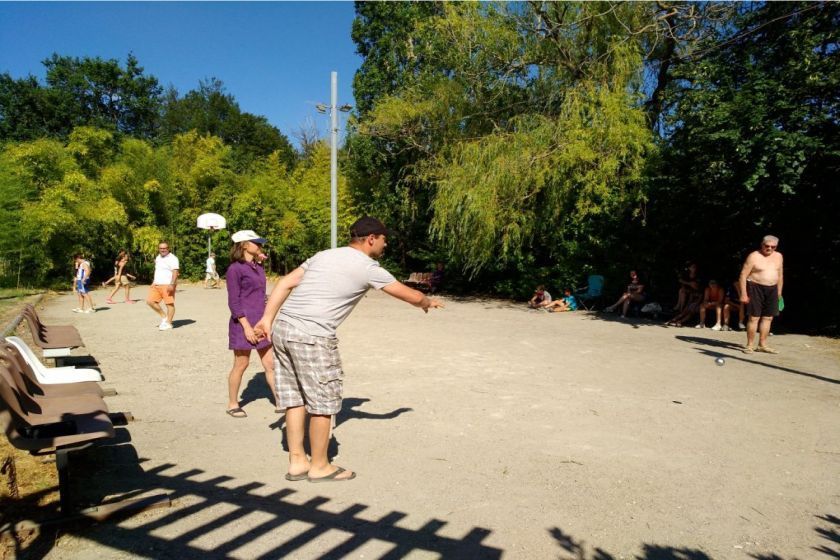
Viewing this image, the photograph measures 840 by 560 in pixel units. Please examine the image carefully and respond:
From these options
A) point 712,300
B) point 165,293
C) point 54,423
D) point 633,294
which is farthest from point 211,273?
point 54,423

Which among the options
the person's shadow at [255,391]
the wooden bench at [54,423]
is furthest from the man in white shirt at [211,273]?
the wooden bench at [54,423]

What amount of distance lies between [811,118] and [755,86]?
1.14m

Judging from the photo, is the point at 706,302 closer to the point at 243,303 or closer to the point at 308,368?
the point at 243,303

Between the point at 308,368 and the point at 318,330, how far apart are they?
0.87ft

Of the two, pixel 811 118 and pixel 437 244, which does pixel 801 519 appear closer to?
pixel 811 118

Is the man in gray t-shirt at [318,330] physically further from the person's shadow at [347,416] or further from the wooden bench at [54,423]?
the wooden bench at [54,423]

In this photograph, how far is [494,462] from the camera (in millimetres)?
4500

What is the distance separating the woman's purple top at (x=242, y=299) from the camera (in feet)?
18.5

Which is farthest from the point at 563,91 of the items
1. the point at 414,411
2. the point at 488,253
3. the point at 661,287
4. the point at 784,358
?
the point at 414,411

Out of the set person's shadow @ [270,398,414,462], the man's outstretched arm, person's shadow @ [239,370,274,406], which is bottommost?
person's shadow @ [239,370,274,406]

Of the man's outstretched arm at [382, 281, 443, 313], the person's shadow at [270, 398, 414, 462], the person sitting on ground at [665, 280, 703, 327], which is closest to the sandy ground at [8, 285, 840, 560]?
the person's shadow at [270, 398, 414, 462]

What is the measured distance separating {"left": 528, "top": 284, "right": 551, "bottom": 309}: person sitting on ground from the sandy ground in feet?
22.3

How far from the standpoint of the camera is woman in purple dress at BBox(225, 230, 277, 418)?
565 centimetres

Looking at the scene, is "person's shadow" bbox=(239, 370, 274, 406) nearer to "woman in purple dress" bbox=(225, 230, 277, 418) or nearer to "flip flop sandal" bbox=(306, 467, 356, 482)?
"woman in purple dress" bbox=(225, 230, 277, 418)
